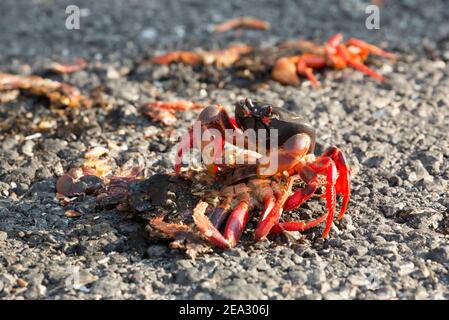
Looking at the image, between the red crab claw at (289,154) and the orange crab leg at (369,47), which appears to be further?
the orange crab leg at (369,47)

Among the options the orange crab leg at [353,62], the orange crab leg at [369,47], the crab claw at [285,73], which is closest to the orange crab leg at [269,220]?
the crab claw at [285,73]

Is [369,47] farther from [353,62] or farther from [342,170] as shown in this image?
[342,170]

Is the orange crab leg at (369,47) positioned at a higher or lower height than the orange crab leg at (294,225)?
higher

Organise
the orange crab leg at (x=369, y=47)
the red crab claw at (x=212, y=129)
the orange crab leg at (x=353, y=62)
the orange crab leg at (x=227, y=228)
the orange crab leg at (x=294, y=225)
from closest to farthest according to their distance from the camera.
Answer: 1. the orange crab leg at (x=227, y=228)
2. the orange crab leg at (x=294, y=225)
3. the red crab claw at (x=212, y=129)
4. the orange crab leg at (x=353, y=62)
5. the orange crab leg at (x=369, y=47)

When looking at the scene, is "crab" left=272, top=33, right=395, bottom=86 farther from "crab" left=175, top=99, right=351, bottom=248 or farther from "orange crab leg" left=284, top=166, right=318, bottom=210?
"orange crab leg" left=284, top=166, right=318, bottom=210

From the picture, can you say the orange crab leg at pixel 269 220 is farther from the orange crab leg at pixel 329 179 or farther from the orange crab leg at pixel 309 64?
the orange crab leg at pixel 309 64

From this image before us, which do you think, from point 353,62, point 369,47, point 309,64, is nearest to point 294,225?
point 309,64

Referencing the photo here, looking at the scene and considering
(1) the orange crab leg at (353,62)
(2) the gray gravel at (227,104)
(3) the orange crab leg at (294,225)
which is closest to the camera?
(2) the gray gravel at (227,104)

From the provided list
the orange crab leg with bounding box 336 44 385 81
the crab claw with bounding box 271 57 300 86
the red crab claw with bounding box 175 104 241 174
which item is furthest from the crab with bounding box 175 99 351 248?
the orange crab leg with bounding box 336 44 385 81
